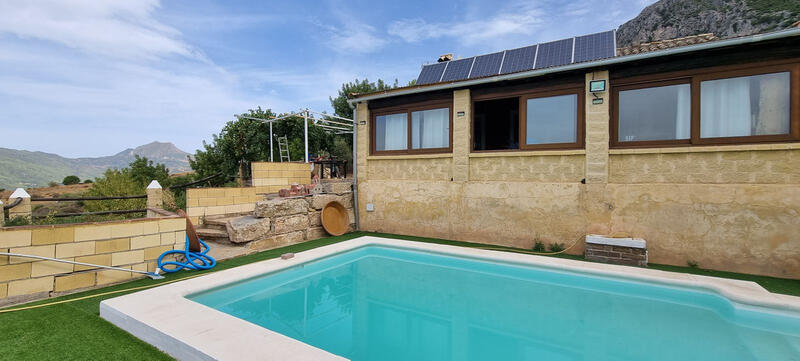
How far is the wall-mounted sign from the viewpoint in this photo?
6.77 metres

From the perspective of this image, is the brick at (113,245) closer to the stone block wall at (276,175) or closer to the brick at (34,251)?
the brick at (34,251)

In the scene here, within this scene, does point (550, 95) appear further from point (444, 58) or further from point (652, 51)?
point (444, 58)

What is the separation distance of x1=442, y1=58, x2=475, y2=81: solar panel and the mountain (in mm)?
33665

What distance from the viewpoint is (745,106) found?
5922 millimetres

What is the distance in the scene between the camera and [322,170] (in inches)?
570

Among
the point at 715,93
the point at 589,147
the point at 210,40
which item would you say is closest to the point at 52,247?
the point at 589,147

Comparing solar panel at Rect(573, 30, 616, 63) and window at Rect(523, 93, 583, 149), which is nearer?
window at Rect(523, 93, 583, 149)

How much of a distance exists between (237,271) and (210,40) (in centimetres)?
1386

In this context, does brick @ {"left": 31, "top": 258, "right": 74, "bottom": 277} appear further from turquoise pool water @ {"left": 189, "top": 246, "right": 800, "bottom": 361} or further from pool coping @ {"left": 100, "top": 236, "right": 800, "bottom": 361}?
turquoise pool water @ {"left": 189, "top": 246, "right": 800, "bottom": 361}

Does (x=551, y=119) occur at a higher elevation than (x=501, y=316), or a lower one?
higher

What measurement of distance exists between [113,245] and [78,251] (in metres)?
0.38

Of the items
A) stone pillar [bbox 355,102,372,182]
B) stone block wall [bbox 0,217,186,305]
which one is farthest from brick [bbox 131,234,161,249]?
stone pillar [bbox 355,102,372,182]

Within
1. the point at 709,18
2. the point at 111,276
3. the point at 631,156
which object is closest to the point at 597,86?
the point at 631,156

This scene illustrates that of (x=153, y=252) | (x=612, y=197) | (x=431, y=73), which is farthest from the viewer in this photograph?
(x=431, y=73)
